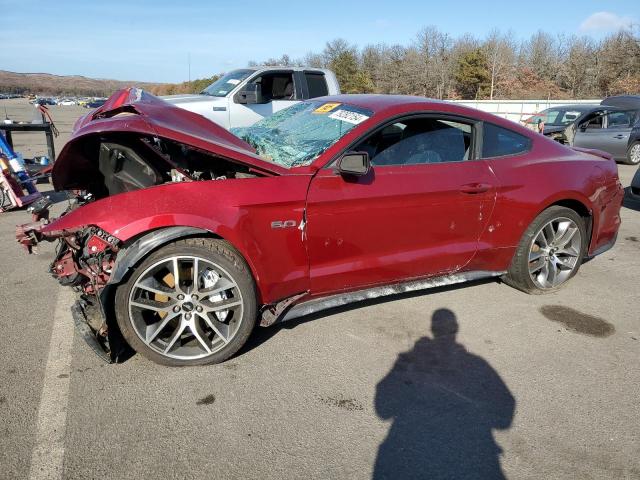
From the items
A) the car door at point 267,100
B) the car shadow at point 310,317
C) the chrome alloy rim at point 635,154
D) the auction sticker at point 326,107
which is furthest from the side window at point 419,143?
the chrome alloy rim at point 635,154

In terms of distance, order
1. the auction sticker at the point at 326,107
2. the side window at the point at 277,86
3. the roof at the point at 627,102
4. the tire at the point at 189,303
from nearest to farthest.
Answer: the tire at the point at 189,303, the auction sticker at the point at 326,107, the side window at the point at 277,86, the roof at the point at 627,102

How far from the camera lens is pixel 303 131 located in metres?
3.85

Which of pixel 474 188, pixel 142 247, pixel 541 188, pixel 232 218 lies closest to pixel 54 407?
pixel 142 247

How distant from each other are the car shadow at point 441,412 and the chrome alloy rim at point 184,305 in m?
1.08

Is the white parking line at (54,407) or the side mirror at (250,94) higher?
the side mirror at (250,94)

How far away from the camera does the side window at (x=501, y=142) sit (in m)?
3.83

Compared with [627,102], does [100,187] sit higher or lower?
lower

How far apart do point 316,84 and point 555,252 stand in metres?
6.91

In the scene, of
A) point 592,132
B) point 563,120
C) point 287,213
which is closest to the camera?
point 287,213

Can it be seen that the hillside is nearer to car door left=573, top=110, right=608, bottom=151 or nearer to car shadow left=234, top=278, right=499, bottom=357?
car door left=573, top=110, right=608, bottom=151

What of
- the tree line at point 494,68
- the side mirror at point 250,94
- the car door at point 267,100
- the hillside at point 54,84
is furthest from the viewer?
the hillside at point 54,84

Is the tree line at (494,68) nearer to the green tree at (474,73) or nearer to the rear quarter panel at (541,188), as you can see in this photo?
the green tree at (474,73)

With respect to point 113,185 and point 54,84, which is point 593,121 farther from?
point 54,84

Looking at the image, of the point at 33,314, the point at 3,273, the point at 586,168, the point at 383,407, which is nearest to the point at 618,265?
the point at 586,168
